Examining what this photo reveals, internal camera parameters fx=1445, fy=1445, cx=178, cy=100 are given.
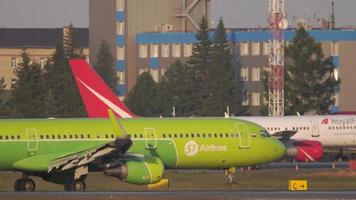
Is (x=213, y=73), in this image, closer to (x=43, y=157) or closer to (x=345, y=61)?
(x=345, y=61)

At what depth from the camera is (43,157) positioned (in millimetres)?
57500

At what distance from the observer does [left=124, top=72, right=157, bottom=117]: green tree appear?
15012 cm

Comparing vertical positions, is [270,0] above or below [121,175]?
above

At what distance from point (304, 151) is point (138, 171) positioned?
31.1 m

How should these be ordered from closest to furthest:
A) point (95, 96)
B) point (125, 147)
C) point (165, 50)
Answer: point (125, 147) → point (95, 96) → point (165, 50)

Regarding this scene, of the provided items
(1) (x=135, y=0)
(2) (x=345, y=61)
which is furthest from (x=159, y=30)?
(2) (x=345, y=61)

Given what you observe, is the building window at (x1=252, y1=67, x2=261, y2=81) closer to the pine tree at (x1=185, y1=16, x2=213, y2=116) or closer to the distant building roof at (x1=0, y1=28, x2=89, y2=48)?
the pine tree at (x1=185, y1=16, x2=213, y2=116)

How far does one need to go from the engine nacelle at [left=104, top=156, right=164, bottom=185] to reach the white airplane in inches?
1240

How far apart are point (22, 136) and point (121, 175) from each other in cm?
540

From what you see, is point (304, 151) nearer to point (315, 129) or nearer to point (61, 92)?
point (315, 129)

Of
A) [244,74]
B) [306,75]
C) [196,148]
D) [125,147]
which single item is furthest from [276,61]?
[125,147]

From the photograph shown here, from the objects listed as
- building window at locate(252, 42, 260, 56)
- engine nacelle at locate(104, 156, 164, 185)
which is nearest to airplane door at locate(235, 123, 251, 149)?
engine nacelle at locate(104, 156, 164, 185)

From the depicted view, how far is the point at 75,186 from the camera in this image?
5581cm

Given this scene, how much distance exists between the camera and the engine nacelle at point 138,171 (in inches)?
2169
